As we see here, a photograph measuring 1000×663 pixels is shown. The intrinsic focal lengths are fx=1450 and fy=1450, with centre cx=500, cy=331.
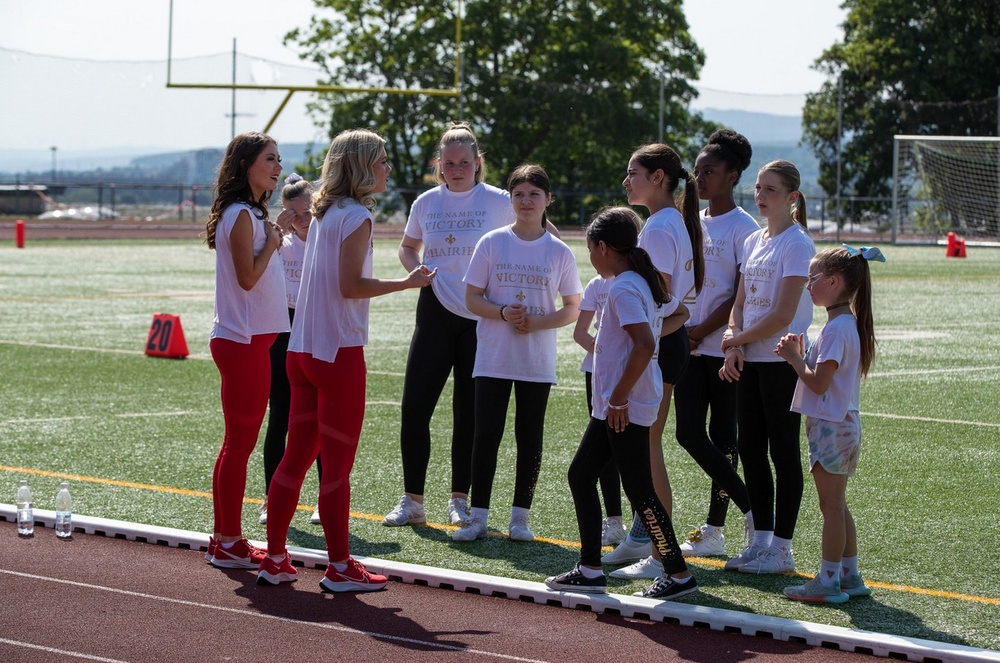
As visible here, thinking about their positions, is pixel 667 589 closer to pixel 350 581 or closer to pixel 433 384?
pixel 350 581

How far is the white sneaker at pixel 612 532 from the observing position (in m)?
6.65

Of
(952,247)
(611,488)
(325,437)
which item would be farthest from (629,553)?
(952,247)

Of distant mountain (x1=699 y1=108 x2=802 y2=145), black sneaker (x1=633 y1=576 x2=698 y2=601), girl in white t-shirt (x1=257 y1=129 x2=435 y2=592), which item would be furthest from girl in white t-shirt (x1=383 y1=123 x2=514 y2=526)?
distant mountain (x1=699 y1=108 x2=802 y2=145)

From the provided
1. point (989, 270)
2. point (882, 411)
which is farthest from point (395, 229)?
point (882, 411)

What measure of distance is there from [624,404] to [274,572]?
157 cm

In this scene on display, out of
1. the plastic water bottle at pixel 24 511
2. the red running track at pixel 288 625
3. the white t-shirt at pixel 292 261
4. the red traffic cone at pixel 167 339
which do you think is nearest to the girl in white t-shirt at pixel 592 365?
the red running track at pixel 288 625

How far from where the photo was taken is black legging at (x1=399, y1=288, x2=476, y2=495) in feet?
23.3

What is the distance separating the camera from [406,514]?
698cm

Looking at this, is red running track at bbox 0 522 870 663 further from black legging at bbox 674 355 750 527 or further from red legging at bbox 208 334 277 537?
black legging at bbox 674 355 750 527

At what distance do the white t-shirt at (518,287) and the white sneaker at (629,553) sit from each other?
900mm

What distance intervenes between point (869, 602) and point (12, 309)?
16.2 metres

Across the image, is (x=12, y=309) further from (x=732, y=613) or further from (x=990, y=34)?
(x=990, y=34)

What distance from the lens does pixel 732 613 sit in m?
5.36

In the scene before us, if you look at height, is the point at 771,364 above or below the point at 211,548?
above
